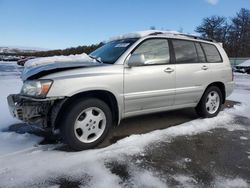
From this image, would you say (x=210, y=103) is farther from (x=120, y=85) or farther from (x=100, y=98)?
(x=100, y=98)

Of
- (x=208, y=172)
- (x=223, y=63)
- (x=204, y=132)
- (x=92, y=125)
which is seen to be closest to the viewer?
(x=208, y=172)

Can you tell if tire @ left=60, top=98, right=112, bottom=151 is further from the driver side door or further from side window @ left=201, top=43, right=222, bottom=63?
side window @ left=201, top=43, right=222, bottom=63

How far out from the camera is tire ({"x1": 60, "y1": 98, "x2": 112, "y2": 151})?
3912 mm

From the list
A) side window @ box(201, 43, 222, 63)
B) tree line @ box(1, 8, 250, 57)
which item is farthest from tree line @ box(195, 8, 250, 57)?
side window @ box(201, 43, 222, 63)

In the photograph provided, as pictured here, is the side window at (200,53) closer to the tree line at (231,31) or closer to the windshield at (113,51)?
the windshield at (113,51)

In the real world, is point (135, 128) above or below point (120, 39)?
below

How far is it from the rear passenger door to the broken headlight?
8.08 feet

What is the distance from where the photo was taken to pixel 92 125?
4.18m

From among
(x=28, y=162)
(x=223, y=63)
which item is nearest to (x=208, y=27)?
(x=223, y=63)

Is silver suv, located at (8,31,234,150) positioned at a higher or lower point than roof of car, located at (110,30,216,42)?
lower

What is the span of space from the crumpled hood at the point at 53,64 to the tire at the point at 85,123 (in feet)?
1.75

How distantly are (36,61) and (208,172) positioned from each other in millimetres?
3036

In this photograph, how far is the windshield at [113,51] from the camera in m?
4.65

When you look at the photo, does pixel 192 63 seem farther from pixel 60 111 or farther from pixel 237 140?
pixel 60 111
